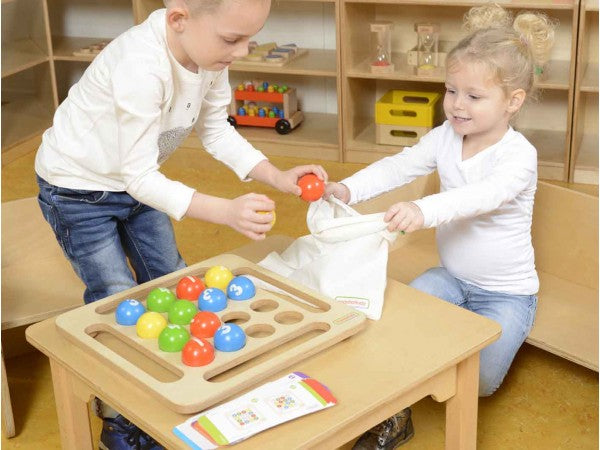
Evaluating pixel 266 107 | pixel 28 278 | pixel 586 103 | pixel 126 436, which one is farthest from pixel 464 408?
pixel 266 107

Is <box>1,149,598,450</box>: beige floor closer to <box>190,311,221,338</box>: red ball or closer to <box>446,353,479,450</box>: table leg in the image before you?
<box>446,353,479,450</box>: table leg

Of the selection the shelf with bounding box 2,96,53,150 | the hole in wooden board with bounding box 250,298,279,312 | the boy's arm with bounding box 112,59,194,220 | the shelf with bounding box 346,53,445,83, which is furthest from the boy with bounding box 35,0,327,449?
the shelf with bounding box 2,96,53,150

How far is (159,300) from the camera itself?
1.45 m

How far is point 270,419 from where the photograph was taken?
1.18 m

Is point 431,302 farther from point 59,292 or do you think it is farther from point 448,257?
point 59,292

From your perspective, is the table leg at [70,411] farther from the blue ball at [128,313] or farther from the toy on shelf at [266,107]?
the toy on shelf at [266,107]

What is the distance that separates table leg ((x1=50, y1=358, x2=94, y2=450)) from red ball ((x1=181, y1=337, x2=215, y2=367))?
0.22 meters

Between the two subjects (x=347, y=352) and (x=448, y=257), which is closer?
(x=347, y=352)

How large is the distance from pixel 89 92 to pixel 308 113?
2214 millimetres

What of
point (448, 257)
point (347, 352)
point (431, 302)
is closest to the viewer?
point (347, 352)

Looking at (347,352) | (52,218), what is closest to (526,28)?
(347,352)

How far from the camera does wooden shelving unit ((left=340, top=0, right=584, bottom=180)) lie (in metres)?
3.20

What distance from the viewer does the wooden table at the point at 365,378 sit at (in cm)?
120

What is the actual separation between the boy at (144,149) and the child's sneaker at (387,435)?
16.0 inches
